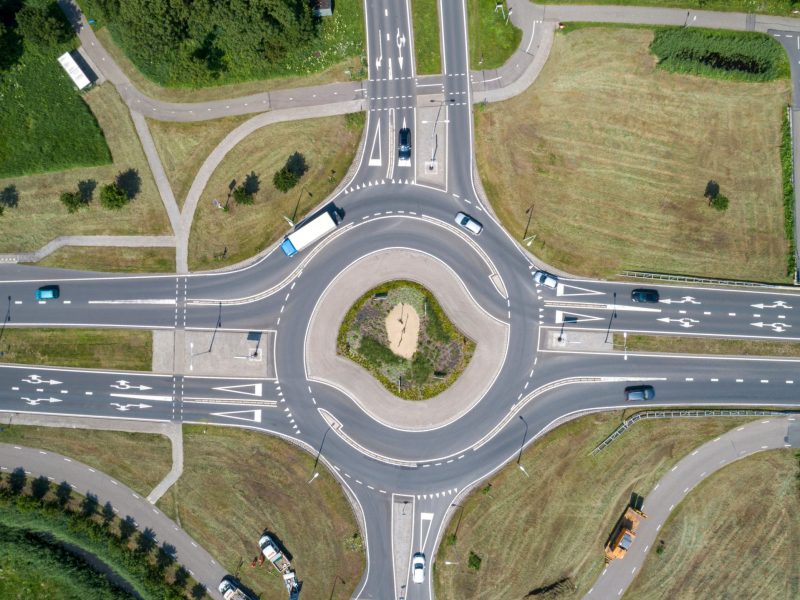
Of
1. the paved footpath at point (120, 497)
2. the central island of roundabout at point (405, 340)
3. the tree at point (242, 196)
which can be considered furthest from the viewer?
the central island of roundabout at point (405, 340)

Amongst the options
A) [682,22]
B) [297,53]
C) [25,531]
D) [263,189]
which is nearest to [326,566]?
[25,531]

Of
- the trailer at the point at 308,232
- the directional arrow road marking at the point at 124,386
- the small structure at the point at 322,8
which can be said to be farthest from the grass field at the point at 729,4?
the directional arrow road marking at the point at 124,386

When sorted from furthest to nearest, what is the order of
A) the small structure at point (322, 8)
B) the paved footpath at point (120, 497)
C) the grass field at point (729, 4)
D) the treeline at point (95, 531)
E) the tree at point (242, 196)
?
the grass field at point (729, 4)
the small structure at point (322, 8)
the paved footpath at point (120, 497)
the treeline at point (95, 531)
the tree at point (242, 196)

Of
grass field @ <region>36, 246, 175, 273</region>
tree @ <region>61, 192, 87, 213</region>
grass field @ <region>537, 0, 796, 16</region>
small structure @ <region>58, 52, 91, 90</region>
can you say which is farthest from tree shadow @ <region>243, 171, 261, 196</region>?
grass field @ <region>537, 0, 796, 16</region>

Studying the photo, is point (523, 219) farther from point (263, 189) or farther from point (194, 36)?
point (194, 36)

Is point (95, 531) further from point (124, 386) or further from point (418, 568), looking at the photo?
point (418, 568)

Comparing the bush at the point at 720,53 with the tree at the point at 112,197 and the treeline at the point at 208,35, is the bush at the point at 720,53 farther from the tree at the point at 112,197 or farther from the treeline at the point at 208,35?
the tree at the point at 112,197

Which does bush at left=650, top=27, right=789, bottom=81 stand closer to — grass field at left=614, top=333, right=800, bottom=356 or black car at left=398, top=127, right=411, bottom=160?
black car at left=398, top=127, right=411, bottom=160

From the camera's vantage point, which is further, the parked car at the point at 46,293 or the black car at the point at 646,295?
the parked car at the point at 46,293
